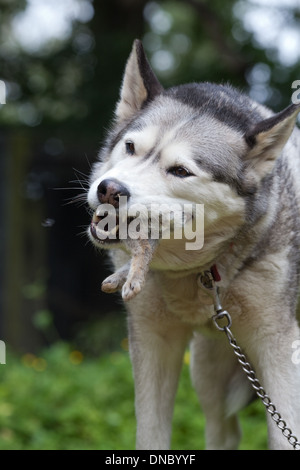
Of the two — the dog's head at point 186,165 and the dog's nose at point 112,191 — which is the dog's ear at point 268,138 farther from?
the dog's nose at point 112,191

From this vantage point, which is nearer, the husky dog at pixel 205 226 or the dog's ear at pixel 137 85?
the husky dog at pixel 205 226

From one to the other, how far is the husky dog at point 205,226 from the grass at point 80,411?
1.29 metres

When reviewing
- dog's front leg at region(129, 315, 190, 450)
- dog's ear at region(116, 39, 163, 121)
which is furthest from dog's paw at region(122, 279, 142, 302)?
dog's ear at region(116, 39, 163, 121)

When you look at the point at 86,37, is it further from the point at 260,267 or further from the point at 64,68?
the point at 260,267

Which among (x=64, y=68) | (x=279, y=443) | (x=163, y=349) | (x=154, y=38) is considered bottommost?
(x=279, y=443)

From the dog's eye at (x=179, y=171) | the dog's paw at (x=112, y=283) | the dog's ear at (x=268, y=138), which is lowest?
the dog's paw at (x=112, y=283)

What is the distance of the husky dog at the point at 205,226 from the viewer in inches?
116

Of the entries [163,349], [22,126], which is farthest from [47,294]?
[163,349]

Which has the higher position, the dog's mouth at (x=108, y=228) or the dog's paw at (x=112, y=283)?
the dog's mouth at (x=108, y=228)

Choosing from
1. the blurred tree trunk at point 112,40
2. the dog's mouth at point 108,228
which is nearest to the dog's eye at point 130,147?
the dog's mouth at point 108,228

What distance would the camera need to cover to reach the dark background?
7926mm

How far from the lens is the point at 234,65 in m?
9.52

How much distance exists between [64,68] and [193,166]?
777 centimetres

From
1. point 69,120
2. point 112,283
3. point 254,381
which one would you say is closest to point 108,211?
point 112,283
